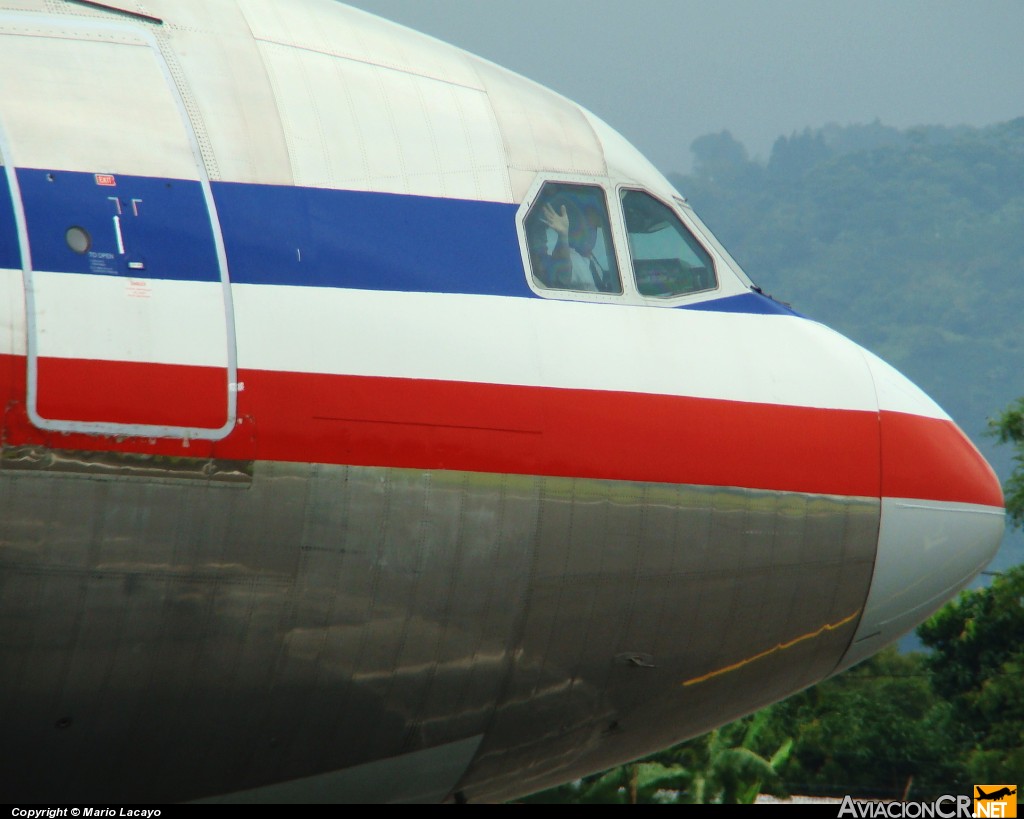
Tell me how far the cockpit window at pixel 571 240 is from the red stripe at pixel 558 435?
762 mm

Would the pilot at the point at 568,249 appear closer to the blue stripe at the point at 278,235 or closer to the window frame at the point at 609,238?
the window frame at the point at 609,238

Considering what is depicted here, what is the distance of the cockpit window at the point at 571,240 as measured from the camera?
7.60 m

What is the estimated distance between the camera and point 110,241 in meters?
6.40

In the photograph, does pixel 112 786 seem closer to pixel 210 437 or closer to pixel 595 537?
pixel 210 437

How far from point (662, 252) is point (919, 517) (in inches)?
86.0

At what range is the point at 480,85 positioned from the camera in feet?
26.1

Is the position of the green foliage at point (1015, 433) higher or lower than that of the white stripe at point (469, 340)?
lower

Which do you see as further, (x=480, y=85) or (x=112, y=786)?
(x=480, y=85)

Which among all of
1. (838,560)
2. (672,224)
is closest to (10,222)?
(672,224)

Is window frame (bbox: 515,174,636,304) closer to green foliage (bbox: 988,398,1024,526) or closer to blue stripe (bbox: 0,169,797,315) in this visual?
blue stripe (bbox: 0,169,797,315)

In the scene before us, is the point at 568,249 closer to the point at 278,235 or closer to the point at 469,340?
Answer: the point at 469,340

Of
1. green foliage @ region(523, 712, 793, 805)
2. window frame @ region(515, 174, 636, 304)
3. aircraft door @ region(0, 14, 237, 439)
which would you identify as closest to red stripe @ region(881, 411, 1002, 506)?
window frame @ region(515, 174, 636, 304)

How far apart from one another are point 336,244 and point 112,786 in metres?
2.91

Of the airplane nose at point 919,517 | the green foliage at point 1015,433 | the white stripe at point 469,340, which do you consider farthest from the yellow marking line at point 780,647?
the green foliage at point 1015,433
